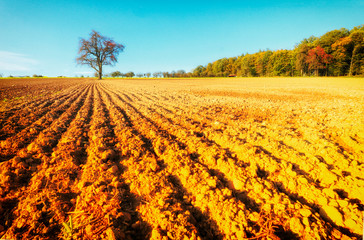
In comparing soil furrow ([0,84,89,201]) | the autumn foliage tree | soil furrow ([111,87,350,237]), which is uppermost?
the autumn foliage tree

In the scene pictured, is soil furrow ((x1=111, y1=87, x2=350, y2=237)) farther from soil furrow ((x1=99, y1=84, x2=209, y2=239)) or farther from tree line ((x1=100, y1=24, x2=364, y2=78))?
tree line ((x1=100, y1=24, x2=364, y2=78))

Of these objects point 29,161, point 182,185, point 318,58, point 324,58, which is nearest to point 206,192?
point 182,185

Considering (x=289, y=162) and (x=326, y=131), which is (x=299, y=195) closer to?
(x=289, y=162)

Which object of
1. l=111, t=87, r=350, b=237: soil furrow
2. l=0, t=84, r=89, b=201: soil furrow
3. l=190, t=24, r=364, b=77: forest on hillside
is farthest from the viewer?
l=190, t=24, r=364, b=77: forest on hillside

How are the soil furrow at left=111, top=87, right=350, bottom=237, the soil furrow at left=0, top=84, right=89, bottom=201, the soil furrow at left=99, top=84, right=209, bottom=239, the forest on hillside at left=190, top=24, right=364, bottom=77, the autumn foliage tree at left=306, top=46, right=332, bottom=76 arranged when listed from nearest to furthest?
the soil furrow at left=99, top=84, right=209, bottom=239
the soil furrow at left=111, top=87, right=350, bottom=237
the soil furrow at left=0, top=84, right=89, bottom=201
the forest on hillside at left=190, top=24, right=364, bottom=77
the autumn foliage tree at left=306, top=46, right=332, bottom=76

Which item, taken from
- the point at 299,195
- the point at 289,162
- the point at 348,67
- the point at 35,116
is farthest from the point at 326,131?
the point at 348,67

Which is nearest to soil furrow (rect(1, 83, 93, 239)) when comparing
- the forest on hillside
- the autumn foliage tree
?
the forest on hillside

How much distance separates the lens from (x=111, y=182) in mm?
2152

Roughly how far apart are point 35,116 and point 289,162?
7.58m

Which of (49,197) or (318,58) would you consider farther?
(318,58)

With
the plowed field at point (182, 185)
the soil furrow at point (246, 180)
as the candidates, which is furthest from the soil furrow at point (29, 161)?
the soil furrow at point (246, 180)

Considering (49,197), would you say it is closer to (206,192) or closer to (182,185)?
(182,185)

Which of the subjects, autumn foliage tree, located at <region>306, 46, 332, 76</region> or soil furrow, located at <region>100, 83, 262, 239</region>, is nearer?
soil furrow, located at <region>100, 83, 262, 239</region>

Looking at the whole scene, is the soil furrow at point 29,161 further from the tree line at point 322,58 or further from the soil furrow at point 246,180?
the tree line at point 322,58
